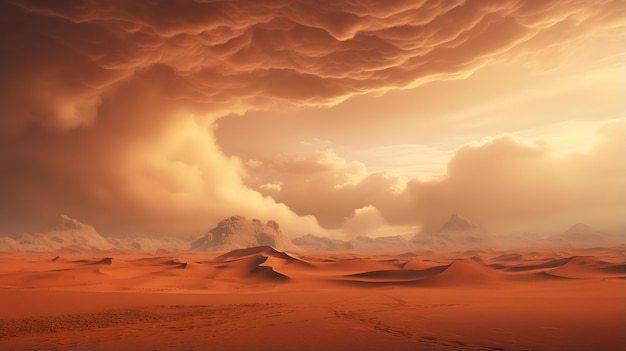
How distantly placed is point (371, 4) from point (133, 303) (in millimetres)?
17277

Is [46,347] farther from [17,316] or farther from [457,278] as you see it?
[457,278]

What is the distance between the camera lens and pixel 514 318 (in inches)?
421

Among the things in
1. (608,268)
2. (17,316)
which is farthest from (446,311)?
(608,268)

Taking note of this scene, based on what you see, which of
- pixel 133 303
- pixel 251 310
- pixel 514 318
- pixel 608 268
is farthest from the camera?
pixel 608 268

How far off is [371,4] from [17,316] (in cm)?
1923

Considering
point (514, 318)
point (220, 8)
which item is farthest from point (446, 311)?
point (220, 8)

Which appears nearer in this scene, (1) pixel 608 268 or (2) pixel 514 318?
(2) pixel 514 318

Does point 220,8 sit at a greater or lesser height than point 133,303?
greater

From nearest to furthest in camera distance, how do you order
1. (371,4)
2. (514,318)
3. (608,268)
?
(514,318)
(371,4)
(608,268)

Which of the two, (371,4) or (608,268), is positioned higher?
(371,4)

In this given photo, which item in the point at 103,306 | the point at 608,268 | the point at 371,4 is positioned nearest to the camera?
the point at 103,306

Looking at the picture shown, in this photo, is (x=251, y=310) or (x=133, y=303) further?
(x=133, y=303)

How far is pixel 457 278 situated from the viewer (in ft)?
74.8

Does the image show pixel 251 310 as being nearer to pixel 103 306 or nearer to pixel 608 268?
pixel 103 306
